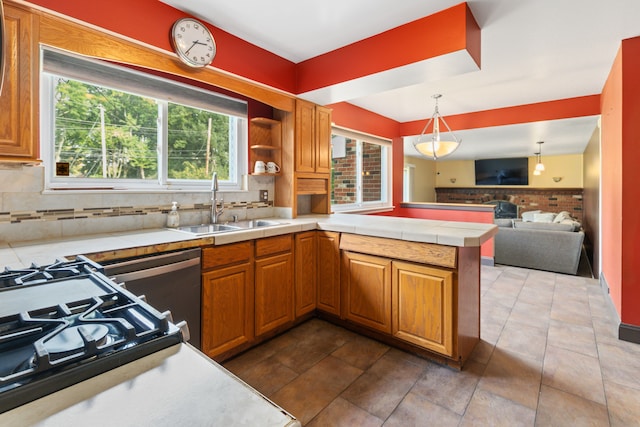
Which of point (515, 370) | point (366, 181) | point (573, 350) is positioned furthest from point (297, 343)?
point (366, 181)

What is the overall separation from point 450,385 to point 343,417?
72cm

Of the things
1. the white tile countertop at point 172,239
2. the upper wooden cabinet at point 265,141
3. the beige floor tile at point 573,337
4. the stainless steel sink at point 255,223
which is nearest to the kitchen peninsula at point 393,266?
the white tile countertop at point 172,239

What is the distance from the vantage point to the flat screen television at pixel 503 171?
952 centimetres

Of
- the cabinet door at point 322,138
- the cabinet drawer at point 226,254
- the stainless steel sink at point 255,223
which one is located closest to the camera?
the cabinet drawer at point 226,254

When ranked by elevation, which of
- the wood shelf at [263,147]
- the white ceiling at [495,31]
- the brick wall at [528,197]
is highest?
the white ceiling at [495,31]

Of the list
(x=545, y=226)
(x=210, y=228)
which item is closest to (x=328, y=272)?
(x=210, y=228)

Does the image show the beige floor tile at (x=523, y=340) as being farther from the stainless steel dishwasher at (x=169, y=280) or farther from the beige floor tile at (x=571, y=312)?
the stainless steel dishwasher at (x=169, y=280)

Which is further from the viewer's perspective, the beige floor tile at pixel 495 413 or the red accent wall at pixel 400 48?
the red accent wall at pixel 400 48

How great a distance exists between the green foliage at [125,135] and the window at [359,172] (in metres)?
2.06

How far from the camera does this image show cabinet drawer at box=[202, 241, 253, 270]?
204 centimetres

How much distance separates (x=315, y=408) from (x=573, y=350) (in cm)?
198

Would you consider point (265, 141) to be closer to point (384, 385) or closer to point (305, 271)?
point (305, 271)

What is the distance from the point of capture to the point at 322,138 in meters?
3.48

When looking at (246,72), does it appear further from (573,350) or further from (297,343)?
(573,350)
